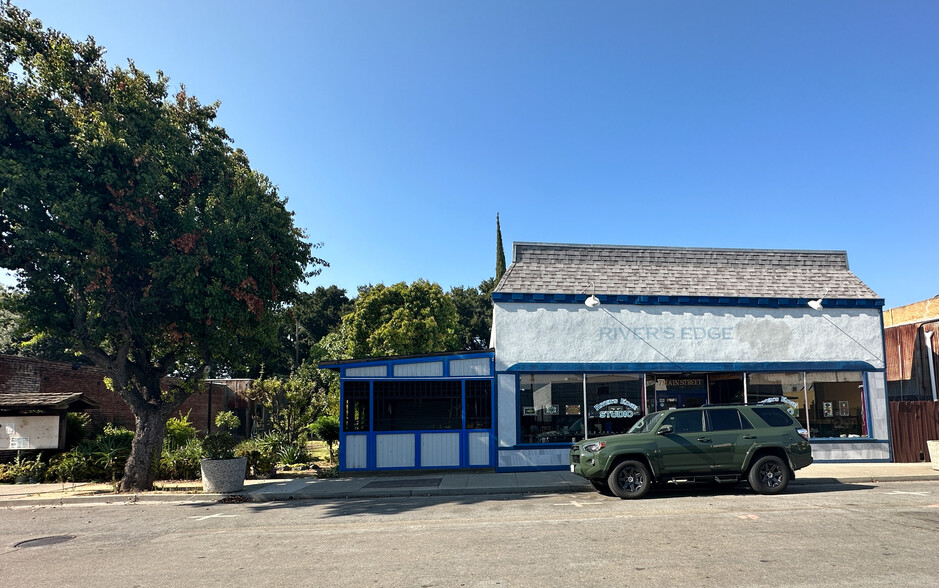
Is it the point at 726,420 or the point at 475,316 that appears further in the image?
the point at 475,316

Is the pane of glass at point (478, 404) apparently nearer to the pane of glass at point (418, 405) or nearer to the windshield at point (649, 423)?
the pane of glass at point (418, 405)

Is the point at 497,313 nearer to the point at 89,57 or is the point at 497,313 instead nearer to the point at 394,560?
the point at 394,560

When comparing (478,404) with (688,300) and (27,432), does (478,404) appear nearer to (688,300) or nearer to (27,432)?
(688,300)

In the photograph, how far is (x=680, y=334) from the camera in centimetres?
1723

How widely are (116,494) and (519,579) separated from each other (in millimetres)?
11719

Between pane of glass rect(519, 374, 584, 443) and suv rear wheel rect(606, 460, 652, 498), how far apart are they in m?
4.77

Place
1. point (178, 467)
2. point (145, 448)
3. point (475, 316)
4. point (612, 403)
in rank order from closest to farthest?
point (145, 448) < point (178, 467) < point (612, 403) < point (475, 316)

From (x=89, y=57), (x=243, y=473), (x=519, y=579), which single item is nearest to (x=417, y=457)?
(x=243, y=473)

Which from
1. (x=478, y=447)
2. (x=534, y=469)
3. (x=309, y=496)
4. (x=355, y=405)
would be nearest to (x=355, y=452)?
(x=355, y=405)

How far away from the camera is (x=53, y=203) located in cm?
1245

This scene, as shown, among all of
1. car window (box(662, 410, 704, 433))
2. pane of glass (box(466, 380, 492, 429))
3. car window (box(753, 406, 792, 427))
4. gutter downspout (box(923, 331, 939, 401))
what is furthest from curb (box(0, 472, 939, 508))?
gutter downspout (box(923, 331, 939, 401))

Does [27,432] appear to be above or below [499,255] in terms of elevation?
below

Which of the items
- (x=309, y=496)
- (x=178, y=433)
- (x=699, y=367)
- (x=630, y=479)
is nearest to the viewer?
(x=630, y=479)

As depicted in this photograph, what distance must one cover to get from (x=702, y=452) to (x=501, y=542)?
5.48 meters
